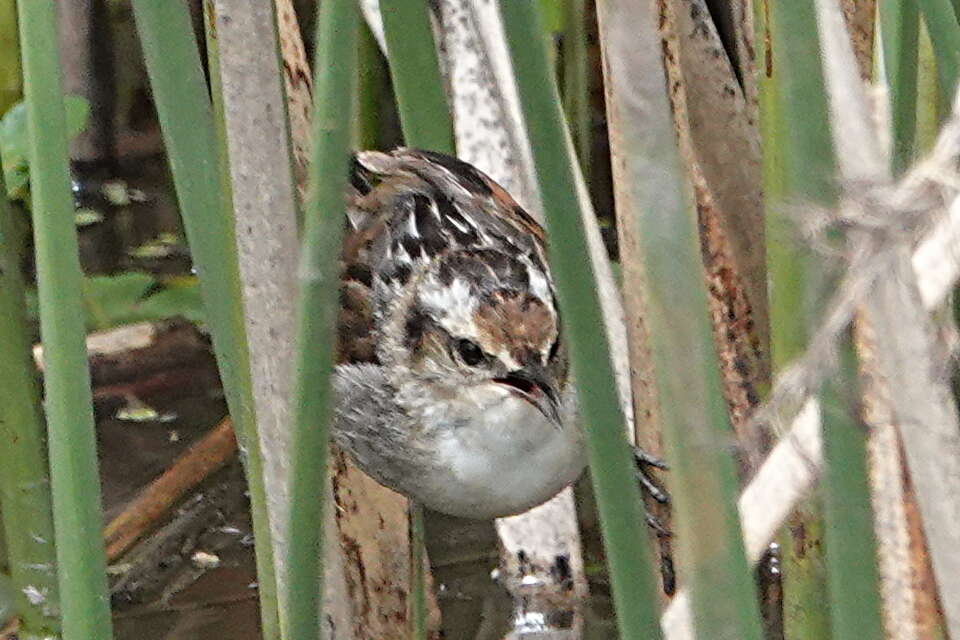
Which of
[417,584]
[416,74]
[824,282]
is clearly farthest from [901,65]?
[417,584]

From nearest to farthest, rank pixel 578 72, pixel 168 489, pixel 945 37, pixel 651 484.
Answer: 1. pixel 945 37
2. pixel 651 484
3. pixel 168 489
4. pixel 578 72

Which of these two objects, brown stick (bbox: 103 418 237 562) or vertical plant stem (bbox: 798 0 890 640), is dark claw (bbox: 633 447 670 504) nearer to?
brown stick (bbox: 103 418 237 562)

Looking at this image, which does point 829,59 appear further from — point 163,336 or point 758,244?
point 163,336

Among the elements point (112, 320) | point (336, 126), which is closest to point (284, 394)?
point (336, 126)

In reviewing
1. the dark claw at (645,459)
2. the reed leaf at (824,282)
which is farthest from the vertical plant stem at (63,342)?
the dark claw at (645,459)

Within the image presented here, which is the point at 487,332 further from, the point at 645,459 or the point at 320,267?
the point at 320,267

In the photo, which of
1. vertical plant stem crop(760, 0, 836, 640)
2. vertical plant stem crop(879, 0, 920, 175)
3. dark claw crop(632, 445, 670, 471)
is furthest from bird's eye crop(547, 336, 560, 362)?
vertical plant stem crop(879, 0, 920, 175)
